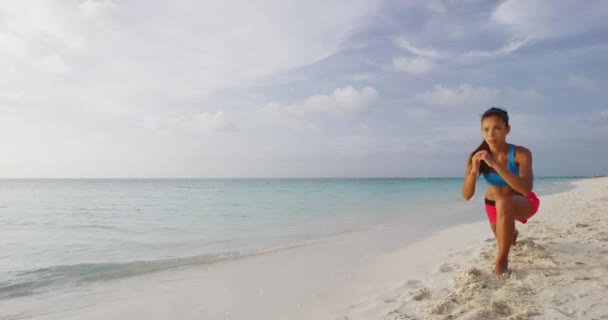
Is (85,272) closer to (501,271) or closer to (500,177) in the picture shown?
(501,271)

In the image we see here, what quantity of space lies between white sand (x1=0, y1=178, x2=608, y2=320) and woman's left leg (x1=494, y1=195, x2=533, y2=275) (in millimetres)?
178

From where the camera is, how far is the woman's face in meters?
3.14

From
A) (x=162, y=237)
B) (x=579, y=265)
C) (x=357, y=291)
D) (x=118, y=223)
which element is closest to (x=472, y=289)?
(x=357, y=291)

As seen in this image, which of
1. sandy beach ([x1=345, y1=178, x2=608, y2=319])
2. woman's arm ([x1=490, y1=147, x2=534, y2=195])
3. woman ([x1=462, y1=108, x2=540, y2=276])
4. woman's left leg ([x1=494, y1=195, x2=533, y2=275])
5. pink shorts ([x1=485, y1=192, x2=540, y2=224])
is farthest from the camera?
pink shorts ([x1=485, y1=192, x2=540, y2=224])

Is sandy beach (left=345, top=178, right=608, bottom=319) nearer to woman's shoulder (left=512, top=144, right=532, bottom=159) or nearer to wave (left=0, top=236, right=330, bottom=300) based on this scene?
woman's shoulder (left=512, top=144, right=532, bottom=159)

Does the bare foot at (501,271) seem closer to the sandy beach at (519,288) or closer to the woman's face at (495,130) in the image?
the sandy beach at (519,288)

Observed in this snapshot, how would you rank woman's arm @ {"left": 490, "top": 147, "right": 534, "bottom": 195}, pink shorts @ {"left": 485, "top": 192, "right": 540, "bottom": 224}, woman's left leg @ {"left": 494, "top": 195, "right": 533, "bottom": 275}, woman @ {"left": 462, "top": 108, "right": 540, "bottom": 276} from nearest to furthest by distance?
1. woman's arm @ {"left": 490, "top": 147, "right": 534, "bottom": 195}
2. woman @ {"left": 462, "top": 108, "right": 540, "bottom": 276}
3. woman's left leg @ {"left": 494, "top": 195, "right": 533, "bottom": 275}
4. pink shorts @ {"left": 485, "top": 192, "right": 540, "bottom": 224}

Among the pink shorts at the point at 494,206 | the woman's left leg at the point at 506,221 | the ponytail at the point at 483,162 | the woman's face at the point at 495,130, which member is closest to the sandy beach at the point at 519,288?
the woman's left leg at the point at 506,221

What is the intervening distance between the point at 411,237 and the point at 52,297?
242 inches

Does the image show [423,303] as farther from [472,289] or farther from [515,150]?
[515,150]

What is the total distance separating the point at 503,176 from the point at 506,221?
0.60 meters

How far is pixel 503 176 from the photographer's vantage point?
9.73ft

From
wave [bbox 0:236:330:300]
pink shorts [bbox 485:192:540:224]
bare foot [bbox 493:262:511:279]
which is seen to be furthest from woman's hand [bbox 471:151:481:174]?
wave [bbox 0:236:330:300]

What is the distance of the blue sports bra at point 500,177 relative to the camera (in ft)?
10.5
